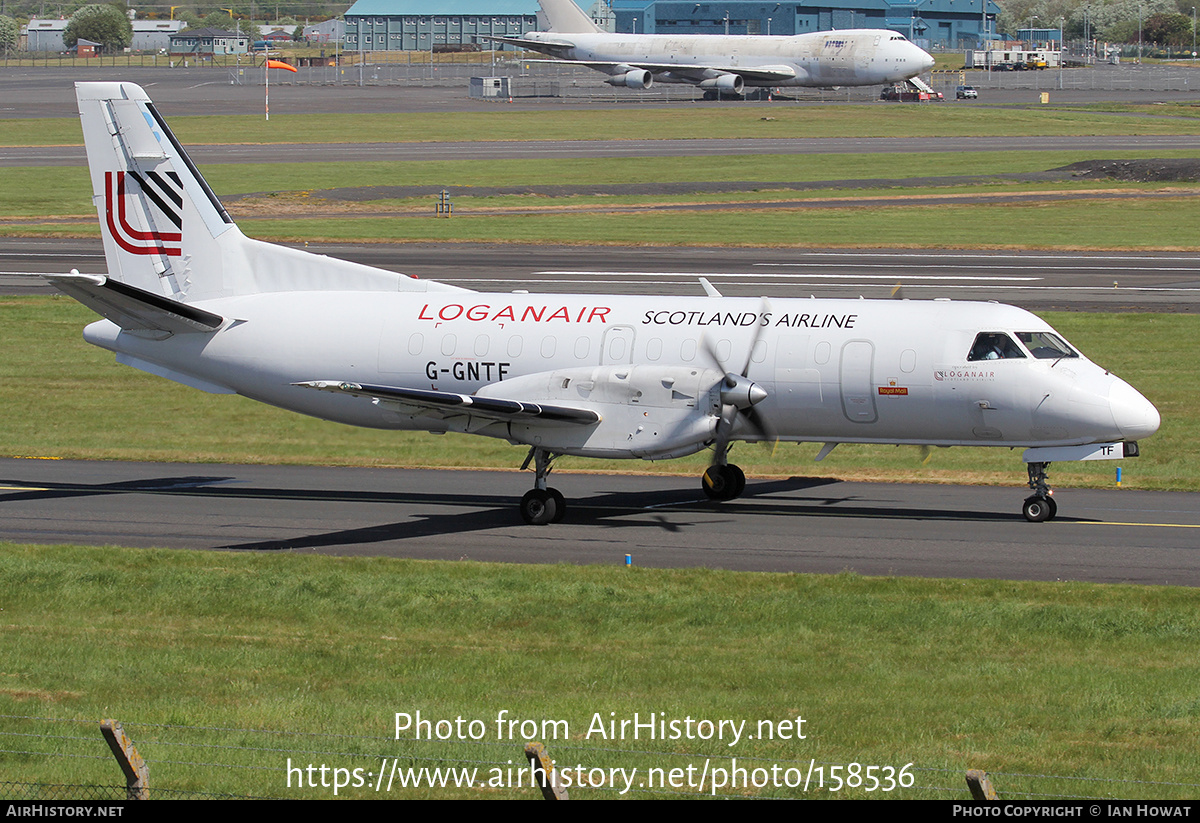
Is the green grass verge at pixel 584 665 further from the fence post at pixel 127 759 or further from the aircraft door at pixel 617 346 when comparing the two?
the aircraft door at pixel 617 346

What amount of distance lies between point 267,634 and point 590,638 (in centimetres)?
432

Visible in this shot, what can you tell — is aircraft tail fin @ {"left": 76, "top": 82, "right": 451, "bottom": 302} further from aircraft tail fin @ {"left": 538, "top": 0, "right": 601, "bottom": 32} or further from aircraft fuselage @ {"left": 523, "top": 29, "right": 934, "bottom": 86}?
aircraft tail fin @ {"left": 538, "top": 0, "right": 601, "bottom": 32}

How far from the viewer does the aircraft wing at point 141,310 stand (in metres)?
25.8

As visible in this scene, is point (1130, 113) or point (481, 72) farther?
point (481, 72)

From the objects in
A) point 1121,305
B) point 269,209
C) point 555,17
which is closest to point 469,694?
point 1121,305

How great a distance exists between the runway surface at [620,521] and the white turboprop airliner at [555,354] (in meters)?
1.22

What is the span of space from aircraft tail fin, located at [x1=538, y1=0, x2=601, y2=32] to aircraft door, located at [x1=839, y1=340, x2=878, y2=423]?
421ft

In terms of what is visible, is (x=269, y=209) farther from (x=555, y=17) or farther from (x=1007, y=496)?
(x=555, y=17)

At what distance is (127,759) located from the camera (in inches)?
365

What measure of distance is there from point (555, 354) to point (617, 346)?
1196mm

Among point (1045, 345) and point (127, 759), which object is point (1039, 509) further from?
point (127, 759)

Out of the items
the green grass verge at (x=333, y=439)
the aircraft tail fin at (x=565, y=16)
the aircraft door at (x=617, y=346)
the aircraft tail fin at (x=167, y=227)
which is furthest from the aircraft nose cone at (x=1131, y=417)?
the aircraft tail fin at (x=565, y=16)

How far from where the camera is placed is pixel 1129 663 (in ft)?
55.6

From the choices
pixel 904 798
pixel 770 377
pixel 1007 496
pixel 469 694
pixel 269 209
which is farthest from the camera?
pixel 269 209
